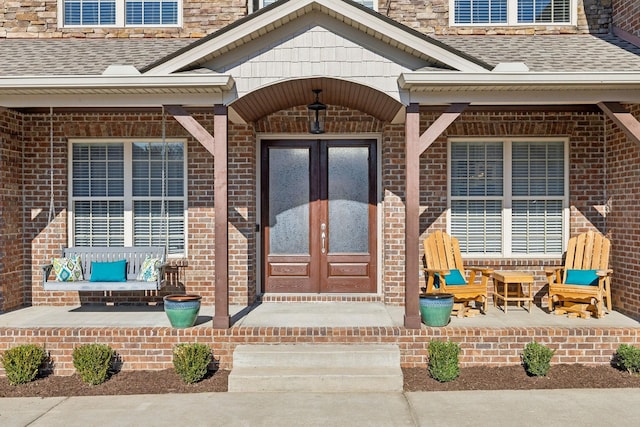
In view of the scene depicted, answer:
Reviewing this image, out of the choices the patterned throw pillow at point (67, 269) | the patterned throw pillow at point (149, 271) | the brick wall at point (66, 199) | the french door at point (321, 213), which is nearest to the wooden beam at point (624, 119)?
the french door at point (321, 213)

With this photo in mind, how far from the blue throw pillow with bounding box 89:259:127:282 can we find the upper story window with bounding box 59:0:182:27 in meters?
3.91

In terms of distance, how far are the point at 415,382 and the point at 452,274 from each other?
2.07m

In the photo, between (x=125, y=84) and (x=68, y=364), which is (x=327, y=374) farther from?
(x=125, y=84)

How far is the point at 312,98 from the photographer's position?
25.1ft

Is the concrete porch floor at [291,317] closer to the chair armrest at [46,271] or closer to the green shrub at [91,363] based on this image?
the chair armrest at [46,271]

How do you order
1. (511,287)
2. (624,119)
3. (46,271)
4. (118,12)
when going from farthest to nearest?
(118,12) < (511,287) < (46,271) < (624,119)

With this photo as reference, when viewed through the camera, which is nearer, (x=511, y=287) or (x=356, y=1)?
(x=511, y=287)

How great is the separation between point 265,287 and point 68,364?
3.03 metres

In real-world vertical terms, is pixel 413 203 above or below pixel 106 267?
above

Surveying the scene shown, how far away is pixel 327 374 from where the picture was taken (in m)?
5.66

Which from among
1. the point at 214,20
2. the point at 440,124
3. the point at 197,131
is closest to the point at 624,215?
the point at 440,124

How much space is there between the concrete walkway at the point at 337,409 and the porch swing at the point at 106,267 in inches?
69.8

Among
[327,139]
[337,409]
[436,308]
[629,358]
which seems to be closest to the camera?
[337,409]

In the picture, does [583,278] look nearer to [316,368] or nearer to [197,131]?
[316,368]
